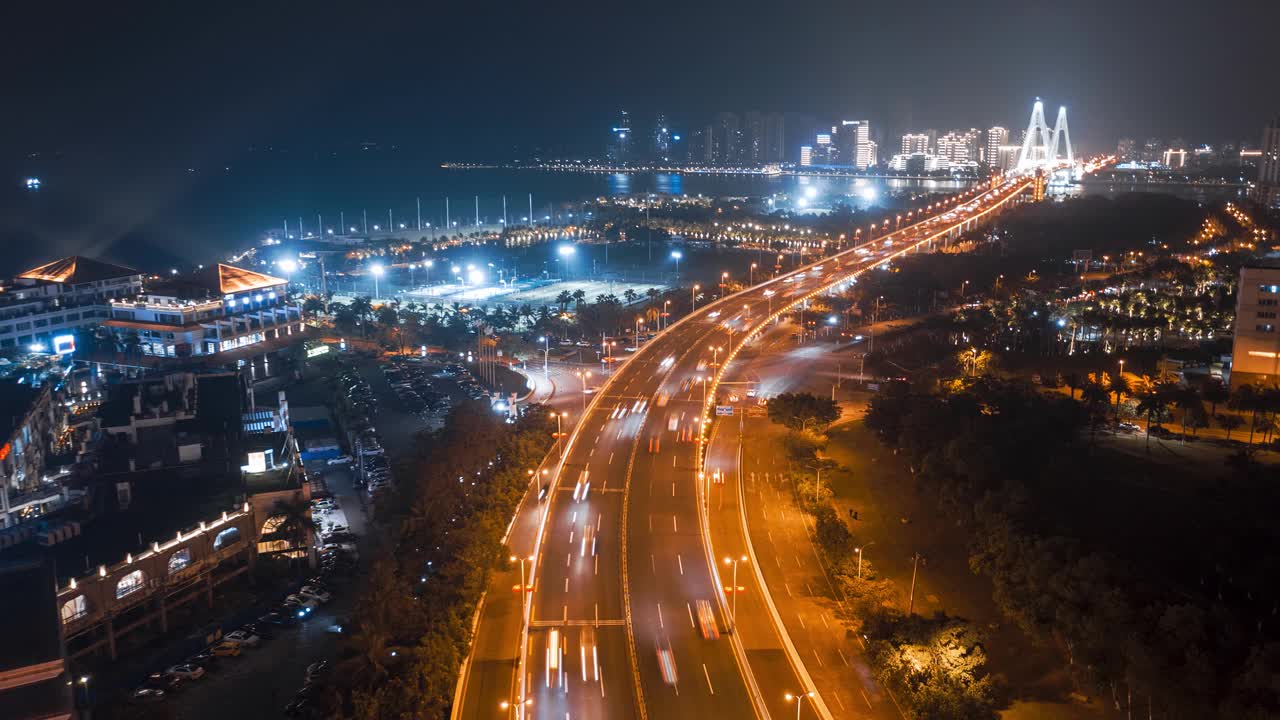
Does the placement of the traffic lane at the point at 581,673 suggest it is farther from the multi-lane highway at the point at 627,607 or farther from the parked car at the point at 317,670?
the parked car at the point at 317,670

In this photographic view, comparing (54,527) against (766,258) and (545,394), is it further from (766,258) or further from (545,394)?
(766,258)

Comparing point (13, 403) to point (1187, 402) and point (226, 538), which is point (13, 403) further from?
point (1187, 402)

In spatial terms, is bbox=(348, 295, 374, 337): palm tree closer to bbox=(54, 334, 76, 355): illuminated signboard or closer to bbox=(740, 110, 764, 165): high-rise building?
bbox=(54, 334, 76, 355): illuminated signboard

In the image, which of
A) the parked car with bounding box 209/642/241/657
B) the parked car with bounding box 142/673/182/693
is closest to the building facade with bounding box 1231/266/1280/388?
the parked car with bounding box 209/642/241/657

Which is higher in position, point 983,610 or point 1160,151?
point 1160,151

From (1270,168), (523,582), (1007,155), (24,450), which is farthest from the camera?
(1007,155)

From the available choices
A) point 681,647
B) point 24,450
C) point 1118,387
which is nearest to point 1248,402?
point 1118,387

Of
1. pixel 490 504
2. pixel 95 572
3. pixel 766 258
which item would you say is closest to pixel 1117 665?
pixel 490 504
